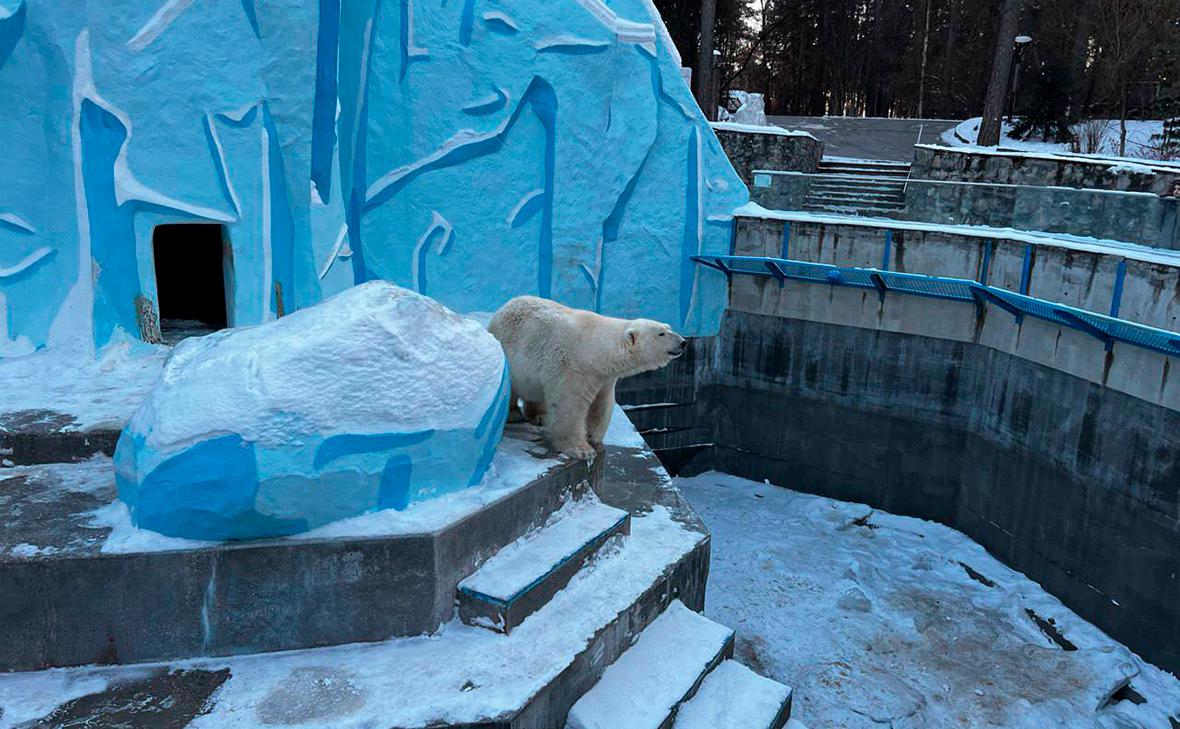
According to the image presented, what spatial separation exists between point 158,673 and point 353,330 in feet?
5.35

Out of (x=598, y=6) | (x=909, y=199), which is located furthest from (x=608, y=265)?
(x=909, y=199)

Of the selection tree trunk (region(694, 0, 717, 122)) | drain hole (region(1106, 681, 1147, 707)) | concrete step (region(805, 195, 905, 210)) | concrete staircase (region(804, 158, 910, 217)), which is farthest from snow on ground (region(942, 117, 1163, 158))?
drain hole (region(1106, 681, 1147, 707))

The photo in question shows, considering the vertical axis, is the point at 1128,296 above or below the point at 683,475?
above

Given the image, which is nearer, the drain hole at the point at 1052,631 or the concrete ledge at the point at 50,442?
the concrete ledge at the point at 50,442

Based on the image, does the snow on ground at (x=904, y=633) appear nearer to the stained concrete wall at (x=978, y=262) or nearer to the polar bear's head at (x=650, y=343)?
the stained concrete wall at (x=978, y=262)

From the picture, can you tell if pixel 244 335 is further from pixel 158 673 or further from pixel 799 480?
pixel 799 480

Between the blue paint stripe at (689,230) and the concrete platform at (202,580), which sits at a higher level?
the blue paint stripe at (689,230)

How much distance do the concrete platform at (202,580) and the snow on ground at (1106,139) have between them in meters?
16.7

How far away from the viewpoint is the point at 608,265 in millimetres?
9672

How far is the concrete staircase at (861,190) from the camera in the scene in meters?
11.3

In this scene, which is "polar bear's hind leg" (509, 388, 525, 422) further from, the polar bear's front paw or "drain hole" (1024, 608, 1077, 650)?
"drain hole" (1024, 608, 1077, 650)

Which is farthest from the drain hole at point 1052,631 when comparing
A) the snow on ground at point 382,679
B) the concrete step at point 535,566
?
the snow on ground at point 382,679

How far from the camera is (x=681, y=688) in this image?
13.3 ft

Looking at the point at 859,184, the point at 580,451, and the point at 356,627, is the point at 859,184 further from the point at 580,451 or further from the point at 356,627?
the point at 356,627
